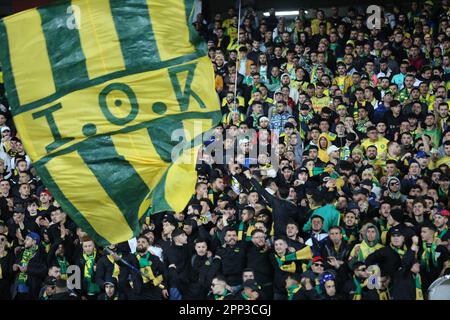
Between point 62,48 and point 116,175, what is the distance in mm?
1170

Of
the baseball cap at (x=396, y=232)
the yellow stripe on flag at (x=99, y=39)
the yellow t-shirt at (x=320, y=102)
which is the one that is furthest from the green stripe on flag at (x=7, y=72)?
the yellow t-shirt at (x=320, y=102)

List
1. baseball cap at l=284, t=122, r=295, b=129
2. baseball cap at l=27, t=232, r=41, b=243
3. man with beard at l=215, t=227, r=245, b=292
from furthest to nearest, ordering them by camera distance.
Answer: baseball cap at l=284, t=122, r=295, b=129, baseball cap at l=27, t=232, r=41, b=243, man with beard at l=215, t=227, r=245, b=292

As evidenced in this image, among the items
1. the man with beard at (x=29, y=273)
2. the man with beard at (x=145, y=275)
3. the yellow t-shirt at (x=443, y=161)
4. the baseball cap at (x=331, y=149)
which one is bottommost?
the man with beard at (x=29, y=273)

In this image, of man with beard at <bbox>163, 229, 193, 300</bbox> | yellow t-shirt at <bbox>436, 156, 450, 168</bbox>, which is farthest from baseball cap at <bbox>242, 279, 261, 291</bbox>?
yellow t-shirt at <bbox>436, 156, 450, 168</bbox>

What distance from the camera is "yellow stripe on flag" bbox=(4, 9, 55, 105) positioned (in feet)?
25.1

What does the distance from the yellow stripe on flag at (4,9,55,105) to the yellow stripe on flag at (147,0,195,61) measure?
942 mm

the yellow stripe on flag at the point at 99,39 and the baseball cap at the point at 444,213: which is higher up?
the yellow stripe on flag at the point at 99,39

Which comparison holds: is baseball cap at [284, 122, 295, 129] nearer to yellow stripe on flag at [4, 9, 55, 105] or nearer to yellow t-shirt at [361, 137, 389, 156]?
yellow t-shirt at [361, 137, 389, 156]

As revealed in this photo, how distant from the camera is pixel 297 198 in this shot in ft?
36.7

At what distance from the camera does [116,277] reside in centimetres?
1057

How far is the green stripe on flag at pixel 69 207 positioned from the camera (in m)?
7.55

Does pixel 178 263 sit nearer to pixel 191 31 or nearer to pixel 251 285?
pixel 251 285

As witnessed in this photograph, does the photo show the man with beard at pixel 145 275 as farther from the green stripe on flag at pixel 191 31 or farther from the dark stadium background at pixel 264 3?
the dark stadium background at pixel 264 3

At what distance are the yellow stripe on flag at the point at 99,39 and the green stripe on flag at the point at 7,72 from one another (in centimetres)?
62
